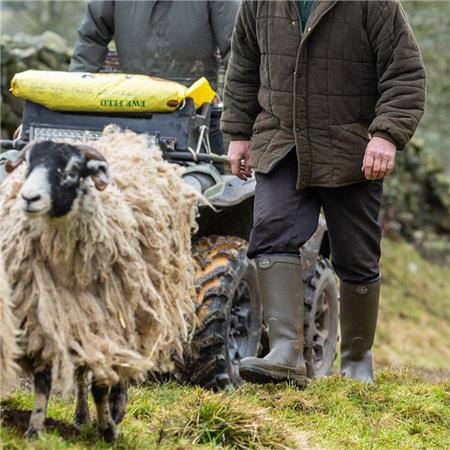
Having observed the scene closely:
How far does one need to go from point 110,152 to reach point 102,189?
2.08 feet

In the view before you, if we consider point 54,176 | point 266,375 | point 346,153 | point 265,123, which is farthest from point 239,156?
point 54,176

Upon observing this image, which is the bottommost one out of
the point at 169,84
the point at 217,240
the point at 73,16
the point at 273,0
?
the point at 217,240

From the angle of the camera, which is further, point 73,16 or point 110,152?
point 73,16

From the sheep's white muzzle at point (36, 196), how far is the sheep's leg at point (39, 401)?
0.63m

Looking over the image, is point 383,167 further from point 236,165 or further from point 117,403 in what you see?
point 117,403

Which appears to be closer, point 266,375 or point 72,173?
point 72,173

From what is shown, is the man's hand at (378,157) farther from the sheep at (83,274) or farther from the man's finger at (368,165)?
the sheep at (83,274)

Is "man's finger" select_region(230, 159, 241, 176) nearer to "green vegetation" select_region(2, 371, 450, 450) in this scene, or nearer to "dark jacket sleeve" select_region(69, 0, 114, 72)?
"green vegetation" select_region(2, 371, 450, 450)

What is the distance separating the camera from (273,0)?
548 cm

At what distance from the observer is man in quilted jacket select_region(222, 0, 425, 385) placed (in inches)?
211

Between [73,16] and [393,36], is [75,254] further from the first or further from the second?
[73,16]

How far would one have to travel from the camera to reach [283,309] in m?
5.60

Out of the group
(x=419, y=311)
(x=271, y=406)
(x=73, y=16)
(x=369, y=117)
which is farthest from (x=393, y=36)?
(x=73, y=16)

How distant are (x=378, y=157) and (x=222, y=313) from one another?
4.45 ft
